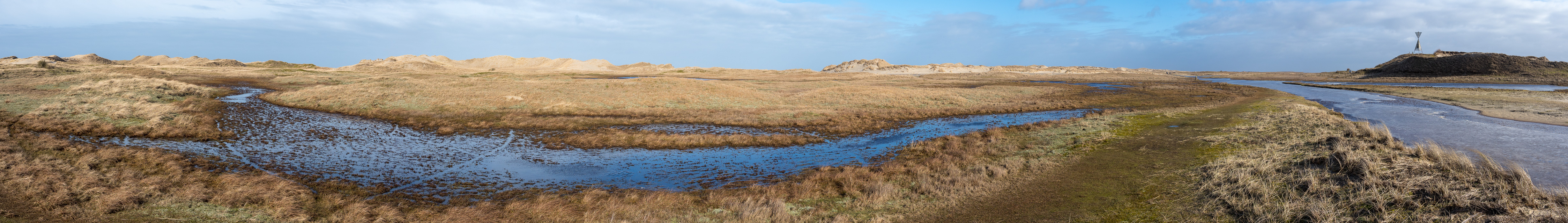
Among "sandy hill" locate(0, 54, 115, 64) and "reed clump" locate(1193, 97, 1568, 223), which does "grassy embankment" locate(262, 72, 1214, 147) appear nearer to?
"reed clump" locate(1193, 97, 1568, 223)

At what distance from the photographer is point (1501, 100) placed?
3362cm

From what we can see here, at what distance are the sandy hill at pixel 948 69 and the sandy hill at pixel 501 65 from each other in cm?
5175

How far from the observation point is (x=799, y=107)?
36281 mm

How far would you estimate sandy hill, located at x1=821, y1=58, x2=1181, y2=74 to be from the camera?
142m

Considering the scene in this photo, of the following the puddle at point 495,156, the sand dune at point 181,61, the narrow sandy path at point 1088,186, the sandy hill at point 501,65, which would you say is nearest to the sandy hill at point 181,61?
the sand dune at point 181,61

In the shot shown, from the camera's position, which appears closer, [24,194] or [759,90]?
[24,194]

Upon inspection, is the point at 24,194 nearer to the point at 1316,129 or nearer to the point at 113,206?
the point at 113,206

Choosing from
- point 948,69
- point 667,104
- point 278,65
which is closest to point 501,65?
point 278,65

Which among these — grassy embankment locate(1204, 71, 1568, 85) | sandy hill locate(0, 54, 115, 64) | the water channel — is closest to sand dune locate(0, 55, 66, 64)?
sandy hill locate(0, 54, 115, 64)

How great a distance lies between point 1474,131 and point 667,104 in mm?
34815

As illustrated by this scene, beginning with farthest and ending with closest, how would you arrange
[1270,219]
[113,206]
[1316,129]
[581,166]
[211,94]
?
[211,94] → [1316,129] → [581,166] → [113,206] → [1270,219]

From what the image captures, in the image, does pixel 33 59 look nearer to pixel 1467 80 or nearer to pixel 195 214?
pixel 195 214

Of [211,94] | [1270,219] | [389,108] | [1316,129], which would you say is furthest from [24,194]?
[211,94]

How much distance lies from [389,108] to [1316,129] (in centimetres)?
4169
